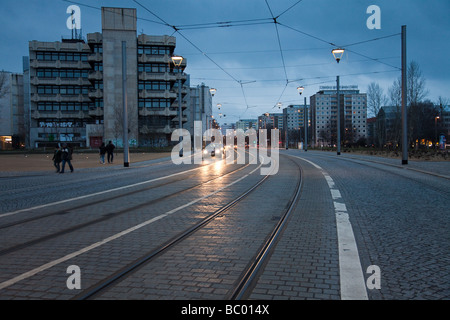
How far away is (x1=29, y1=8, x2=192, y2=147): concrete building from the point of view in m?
69.0

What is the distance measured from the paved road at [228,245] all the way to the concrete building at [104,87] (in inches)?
2281

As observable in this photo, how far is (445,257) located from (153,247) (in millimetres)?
4180

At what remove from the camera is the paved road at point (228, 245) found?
4172 millimetres

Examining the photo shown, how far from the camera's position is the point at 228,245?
594cm

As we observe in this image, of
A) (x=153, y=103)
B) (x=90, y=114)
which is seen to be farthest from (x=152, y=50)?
(x=90, y=114)

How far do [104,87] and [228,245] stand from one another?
227 feet

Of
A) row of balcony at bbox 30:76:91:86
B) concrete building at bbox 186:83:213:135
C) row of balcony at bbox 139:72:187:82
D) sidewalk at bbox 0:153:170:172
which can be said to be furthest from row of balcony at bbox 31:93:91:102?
sidewalk at bbox 0:153:170:172

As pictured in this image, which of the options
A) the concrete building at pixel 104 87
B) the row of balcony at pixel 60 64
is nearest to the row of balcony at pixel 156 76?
the concrete building at pixel 104 87

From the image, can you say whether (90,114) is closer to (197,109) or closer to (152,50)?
(152,50)

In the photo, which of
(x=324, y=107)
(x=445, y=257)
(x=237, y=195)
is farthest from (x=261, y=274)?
(x=324, y=107)

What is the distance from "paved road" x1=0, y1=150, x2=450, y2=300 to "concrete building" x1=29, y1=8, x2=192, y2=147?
5794cm

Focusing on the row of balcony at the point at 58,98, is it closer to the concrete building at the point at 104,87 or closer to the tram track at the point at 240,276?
the concrete building at the point at 104,87

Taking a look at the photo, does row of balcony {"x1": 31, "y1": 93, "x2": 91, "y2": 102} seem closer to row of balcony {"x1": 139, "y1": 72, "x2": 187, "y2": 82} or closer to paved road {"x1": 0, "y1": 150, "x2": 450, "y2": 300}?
row of balcony {"x1": 139, "y1": 72, "x2": 187, "y2": 82}
